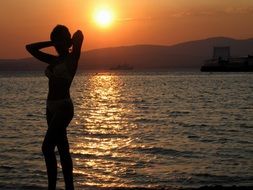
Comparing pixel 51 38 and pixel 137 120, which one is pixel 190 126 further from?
pixel 51 38

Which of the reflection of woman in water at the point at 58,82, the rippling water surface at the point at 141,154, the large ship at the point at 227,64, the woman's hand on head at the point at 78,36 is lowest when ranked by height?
the rippling water surface at the point at 141,154

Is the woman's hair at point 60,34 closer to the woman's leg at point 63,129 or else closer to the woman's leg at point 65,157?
the woman's leg at point 63,129

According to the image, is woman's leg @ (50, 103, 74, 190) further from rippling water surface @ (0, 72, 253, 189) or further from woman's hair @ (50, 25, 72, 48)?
rippling water surface @ (0, 72, 253, 189)

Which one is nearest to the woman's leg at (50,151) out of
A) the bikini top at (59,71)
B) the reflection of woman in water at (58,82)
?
the reflection of woman in water at (58,82)

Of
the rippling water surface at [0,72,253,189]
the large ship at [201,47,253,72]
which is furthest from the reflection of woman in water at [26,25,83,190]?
the large ship at [201,47,253,72]

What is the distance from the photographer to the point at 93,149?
58.0 ft

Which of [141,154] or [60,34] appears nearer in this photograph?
[60,34]

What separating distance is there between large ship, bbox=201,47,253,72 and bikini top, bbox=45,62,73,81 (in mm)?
171096

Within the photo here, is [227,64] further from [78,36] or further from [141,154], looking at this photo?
[78,36]

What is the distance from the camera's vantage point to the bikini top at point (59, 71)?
645 cm

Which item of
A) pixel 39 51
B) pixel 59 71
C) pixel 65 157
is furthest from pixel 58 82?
pixel 65 157

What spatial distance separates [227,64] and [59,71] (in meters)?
172

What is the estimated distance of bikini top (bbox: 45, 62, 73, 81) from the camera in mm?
6453

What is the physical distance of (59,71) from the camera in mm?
6457
